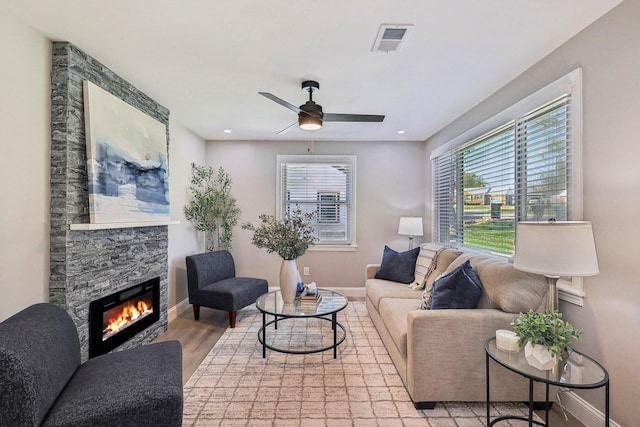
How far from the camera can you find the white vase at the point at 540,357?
1550 millimetres

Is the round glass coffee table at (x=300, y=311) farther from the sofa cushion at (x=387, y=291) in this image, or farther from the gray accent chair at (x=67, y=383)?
the gray accent chair at (x=67, y=383)

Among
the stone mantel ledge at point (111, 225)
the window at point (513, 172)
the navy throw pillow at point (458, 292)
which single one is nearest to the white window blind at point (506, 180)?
the window at point (513, 172)

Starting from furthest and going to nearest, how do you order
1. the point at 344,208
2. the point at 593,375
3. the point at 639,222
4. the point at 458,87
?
the point at 344,208 < the point at 458,87 < the point at 639,222 < the point at 593,375

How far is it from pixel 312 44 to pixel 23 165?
2.05 meters

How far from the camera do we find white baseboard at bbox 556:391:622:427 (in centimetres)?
181

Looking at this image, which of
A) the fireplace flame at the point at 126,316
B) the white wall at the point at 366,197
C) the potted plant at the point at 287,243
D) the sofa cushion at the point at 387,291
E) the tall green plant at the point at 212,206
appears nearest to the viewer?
the fireplace flame at the point at 126,316

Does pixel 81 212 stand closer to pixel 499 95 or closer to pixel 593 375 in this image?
pixel 593 375

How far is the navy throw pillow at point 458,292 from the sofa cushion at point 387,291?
0.54 metres

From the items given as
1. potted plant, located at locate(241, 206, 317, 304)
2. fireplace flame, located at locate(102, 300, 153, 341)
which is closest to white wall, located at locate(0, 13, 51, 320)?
fireplace flame, located at locate(102, 300, 153, 341)

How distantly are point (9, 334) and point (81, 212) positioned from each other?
Answer: 3.86 ft

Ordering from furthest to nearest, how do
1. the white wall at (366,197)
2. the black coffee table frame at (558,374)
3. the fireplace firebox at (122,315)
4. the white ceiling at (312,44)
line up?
1. the white wall at (366,197)
2. the fireplace firebox at (122,315)
3. the white ceiling at (312,44)
4. the black coffee table frame at (558,374)

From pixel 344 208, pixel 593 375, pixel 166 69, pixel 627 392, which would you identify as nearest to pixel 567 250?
pixel 593 375

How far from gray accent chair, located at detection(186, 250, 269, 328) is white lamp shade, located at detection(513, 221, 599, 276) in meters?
2.93

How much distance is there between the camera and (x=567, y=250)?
1570 mm
